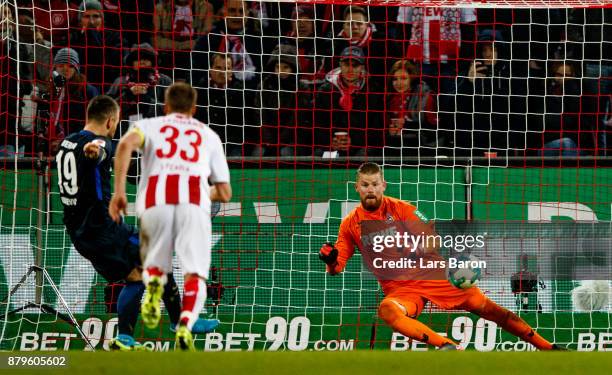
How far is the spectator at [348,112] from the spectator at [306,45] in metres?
0.34

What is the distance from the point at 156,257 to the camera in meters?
7.57

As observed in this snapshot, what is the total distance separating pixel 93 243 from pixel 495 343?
4709mm

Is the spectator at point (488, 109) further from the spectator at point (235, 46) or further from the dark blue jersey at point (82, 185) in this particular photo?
the dark blue jersey at point (82, 185)

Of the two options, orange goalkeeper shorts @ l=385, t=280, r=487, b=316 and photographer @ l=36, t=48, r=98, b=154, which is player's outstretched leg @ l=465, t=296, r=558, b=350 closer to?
orange goalkeeper shorts @ l=385, t=280, r=487, b=316

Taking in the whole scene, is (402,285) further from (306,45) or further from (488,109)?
(306,45)

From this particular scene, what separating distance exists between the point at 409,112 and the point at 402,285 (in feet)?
8.59

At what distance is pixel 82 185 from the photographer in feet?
31.1

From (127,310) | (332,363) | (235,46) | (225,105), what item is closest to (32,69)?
(225,105)

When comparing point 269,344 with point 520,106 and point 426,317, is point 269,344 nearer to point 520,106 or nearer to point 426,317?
point 426,317

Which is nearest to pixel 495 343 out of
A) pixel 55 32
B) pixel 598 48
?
pixel 598 48

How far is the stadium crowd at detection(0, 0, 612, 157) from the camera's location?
41.4ft

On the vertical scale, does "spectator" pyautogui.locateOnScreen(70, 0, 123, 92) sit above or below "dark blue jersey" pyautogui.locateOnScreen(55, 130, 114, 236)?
above

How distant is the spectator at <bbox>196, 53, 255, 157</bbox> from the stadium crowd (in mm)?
18

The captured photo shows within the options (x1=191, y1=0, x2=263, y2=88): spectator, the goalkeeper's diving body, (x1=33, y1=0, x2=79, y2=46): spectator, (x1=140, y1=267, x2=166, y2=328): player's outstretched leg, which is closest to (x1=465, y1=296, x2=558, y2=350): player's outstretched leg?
the goalkeeper's diving body
